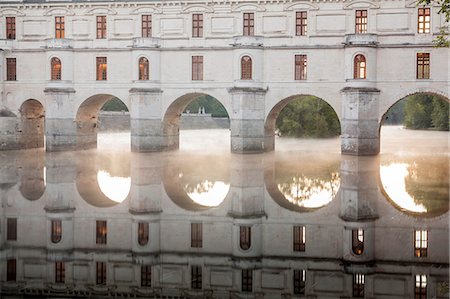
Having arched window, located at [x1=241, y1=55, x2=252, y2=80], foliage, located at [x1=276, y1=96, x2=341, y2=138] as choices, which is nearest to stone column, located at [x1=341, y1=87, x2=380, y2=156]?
arched window, located at [x1=241, y1=55, x2=252, y2=80]

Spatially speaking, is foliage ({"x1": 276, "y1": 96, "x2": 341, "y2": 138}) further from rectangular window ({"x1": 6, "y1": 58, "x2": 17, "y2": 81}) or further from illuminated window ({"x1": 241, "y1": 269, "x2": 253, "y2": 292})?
illuminated window ({"x1": 241, "y1": 269, "x2": 253, "y2": 292})

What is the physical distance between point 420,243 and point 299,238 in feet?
9.33

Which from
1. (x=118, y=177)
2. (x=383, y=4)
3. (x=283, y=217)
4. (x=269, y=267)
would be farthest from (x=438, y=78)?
(x=269, y=267)

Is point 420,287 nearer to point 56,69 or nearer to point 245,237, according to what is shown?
point 245,237

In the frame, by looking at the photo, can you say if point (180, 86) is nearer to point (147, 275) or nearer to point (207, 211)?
point (207, 211)

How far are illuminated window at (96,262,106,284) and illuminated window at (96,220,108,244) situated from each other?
6.72 feet

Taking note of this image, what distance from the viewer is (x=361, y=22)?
39000 mm

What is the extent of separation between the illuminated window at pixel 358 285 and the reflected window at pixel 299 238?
216 centimetres

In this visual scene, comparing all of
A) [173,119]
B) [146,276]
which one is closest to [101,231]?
[146,276]

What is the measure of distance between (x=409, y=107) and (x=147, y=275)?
76.8 m

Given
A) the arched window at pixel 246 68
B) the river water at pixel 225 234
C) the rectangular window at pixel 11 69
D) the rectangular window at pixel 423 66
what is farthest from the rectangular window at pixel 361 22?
the rectangular window at pixel 11 69

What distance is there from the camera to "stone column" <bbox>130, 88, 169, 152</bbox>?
41188 mm

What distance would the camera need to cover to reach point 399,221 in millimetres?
16578

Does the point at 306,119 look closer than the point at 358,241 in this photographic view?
No
